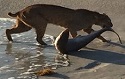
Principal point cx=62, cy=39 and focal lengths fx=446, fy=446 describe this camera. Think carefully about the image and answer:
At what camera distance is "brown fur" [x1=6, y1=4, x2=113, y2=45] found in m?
8.80

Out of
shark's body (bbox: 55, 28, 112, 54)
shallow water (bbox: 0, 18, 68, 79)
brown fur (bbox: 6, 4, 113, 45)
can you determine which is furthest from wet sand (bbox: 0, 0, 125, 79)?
brown fur (bbox: 6, 4, 113, 45)

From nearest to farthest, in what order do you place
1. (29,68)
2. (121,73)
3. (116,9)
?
1. (121,73)
2. (29,68)
3. (116,9)

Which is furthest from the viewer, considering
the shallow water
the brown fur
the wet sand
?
the brown fur

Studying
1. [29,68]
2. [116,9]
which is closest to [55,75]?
[29,68]

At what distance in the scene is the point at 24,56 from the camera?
26.6 ft

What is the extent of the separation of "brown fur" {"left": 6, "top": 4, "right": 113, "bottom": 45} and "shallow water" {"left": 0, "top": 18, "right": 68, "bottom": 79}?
24 centimetres

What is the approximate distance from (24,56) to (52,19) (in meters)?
1.24

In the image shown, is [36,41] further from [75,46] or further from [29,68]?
[29,68]

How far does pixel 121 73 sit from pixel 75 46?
67.3 inches

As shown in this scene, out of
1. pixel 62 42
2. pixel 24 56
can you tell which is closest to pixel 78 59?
pixel 62 42

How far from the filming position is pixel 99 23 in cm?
928

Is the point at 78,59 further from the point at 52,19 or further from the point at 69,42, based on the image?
the point at 52,19

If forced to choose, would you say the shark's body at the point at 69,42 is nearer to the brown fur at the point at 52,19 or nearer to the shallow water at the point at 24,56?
the shallow water at the point at 24,56

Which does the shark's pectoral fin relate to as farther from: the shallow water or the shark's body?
the shallow water
